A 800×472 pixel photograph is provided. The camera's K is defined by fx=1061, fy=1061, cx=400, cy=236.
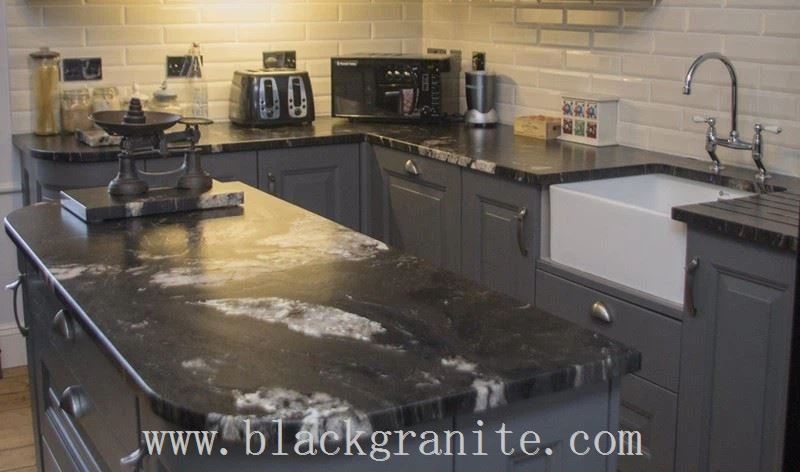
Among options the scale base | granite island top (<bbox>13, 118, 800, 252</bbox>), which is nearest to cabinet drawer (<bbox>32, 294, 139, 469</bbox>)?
Answer: the scale base

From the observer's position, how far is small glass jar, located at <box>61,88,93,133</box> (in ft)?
13.5

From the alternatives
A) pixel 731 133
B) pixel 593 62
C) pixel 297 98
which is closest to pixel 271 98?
pixel 297 98

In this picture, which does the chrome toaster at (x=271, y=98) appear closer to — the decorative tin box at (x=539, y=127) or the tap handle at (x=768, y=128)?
the decorative tin box at (x=539, y=127)

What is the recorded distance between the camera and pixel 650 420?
9.50 feet

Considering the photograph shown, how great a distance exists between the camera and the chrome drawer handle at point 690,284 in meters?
2.65

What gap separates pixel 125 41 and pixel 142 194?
6.07ft

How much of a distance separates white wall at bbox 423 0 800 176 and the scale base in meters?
1.59

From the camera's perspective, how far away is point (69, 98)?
412 cm

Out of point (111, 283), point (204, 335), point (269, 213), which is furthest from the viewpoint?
point (269, 213)

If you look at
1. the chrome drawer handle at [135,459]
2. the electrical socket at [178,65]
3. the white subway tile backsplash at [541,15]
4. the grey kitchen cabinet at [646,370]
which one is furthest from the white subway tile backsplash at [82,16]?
the chrome drawer handle at [135,459]

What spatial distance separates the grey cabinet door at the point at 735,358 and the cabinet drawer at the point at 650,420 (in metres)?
0.04

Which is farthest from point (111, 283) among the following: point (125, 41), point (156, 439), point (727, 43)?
point (125, 41)

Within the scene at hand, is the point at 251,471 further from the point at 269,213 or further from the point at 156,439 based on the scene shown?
the point at 269,213

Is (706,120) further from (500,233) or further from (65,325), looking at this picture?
(65,325)
